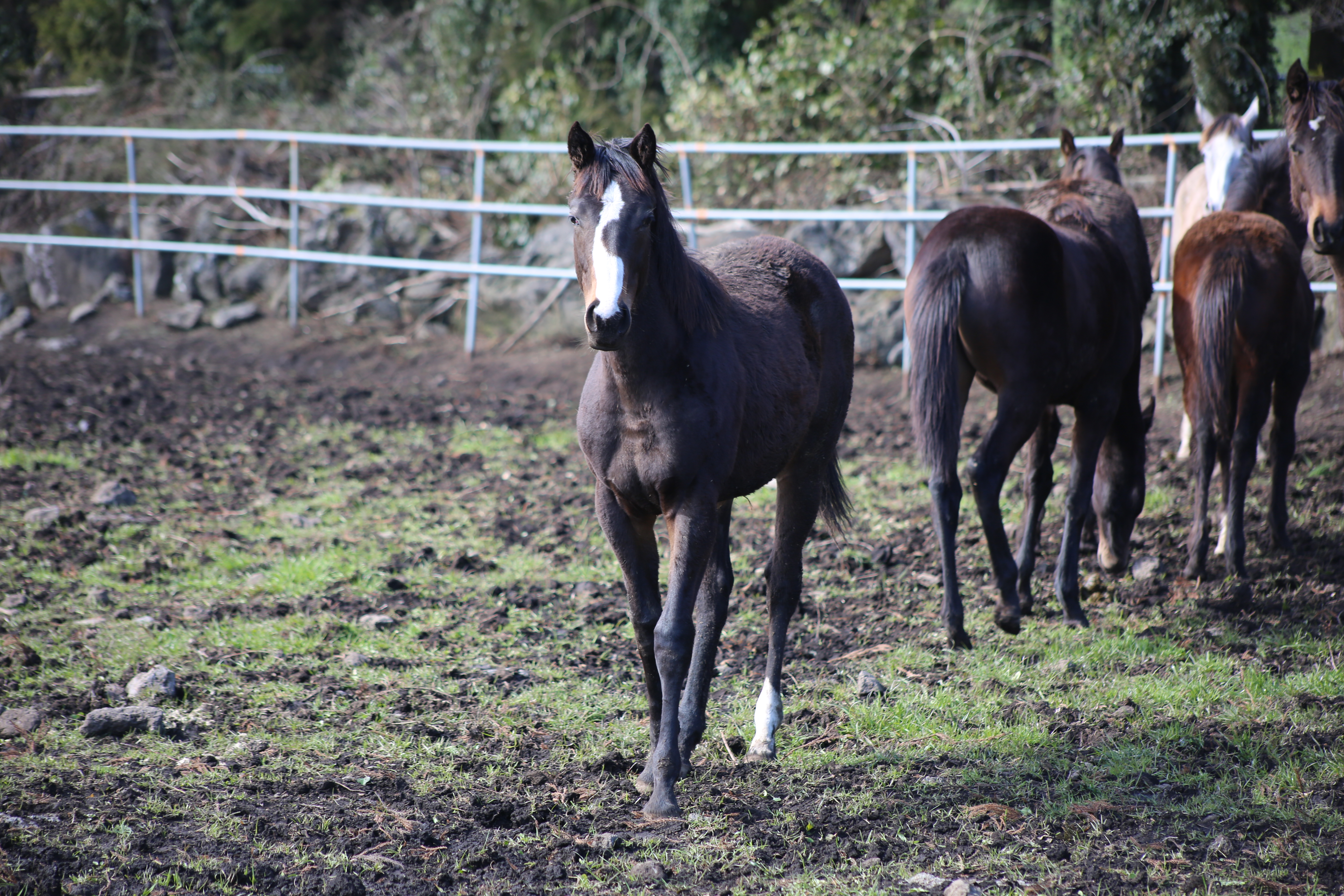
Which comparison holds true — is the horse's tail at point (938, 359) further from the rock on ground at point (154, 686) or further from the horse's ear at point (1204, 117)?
the horse's ear at point (1204, 117)

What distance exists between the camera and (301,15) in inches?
574

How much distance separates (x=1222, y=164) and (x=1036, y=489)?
9.15 feet

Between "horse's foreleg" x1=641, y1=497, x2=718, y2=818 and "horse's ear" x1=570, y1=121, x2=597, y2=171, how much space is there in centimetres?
99

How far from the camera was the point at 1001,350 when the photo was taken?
417cm

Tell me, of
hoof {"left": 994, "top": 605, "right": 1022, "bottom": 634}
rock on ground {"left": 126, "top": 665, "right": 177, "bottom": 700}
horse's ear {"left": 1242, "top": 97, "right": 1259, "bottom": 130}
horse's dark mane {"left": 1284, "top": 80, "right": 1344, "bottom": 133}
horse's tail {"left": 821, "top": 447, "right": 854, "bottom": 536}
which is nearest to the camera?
rock on ground {"left": 126, "top": 665, "right": 177, "bottom": 700}

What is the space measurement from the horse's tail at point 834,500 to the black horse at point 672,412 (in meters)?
0.42

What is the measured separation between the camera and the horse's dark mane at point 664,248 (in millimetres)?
2764

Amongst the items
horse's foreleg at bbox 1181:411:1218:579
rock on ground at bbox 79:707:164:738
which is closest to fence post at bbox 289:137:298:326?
rock on ground at bbox 79:707:164:738

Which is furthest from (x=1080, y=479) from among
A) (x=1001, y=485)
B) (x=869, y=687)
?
(x=869, y=687)

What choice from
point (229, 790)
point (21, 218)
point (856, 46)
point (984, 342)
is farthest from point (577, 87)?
point (229, 790)

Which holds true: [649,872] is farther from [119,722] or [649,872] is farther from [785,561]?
[119,722]

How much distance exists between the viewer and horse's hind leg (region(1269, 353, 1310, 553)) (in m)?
5.03

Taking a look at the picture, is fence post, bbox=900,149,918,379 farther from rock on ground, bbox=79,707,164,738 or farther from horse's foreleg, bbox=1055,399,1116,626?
rock on ground, bbox=79,707,164,738

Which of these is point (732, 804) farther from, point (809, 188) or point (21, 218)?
point (21, 218)
